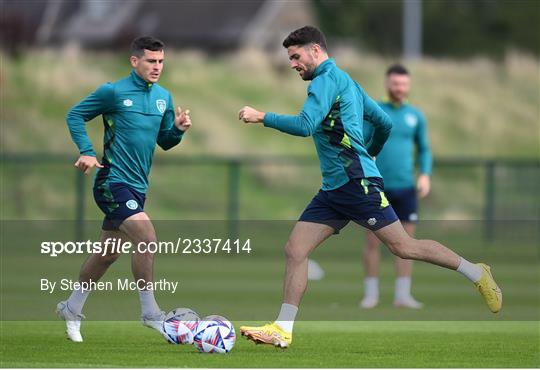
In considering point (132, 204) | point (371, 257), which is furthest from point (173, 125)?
point (371, 257)

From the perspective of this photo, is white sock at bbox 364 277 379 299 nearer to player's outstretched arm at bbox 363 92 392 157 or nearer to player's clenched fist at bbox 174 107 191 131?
player's outstretched arm at bbox 363 92 392 157

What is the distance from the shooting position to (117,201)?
11188 millimetres

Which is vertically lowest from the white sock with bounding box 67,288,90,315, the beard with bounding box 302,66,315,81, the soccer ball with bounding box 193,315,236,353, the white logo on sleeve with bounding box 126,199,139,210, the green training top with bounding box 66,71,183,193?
the soccer ball with bounding box 193,315,236,353

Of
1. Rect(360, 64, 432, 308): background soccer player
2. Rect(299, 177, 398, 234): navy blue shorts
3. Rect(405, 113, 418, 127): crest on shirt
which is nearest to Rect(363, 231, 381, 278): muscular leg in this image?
Rect(360, 64, 432, 308): background soccer player

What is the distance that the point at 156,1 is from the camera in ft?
173

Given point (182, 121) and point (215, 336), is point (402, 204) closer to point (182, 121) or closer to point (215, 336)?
point (182, 121)

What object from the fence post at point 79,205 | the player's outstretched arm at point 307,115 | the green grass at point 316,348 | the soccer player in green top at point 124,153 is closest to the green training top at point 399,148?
the green grass at point 316,348

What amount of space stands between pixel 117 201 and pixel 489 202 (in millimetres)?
15218

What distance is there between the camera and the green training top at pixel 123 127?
1132 centimetres

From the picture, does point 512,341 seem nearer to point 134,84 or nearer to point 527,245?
point 134,84

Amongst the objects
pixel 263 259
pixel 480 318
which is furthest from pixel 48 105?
pixel 480 318

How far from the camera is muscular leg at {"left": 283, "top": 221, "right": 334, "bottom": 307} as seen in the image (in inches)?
414

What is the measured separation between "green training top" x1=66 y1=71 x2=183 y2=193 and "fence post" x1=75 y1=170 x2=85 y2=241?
1273 cm

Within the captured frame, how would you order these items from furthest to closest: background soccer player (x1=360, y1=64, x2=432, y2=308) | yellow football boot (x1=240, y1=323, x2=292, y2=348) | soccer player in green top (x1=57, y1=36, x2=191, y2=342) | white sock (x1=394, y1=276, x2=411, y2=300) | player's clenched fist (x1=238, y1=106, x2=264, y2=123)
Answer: background soccer player (x1=360, y1=64, x2=432, y2=308), white sock (x1=394, y1=276, x2=411, y2=300), soccer player in green top (x1=57, y1=36, x2=191, y2=342), yellow football boot (x1=240, y1=323, x2=292, y2=348), player's clenched fist (x1=238, y1=106, x2=264, y2=123)
